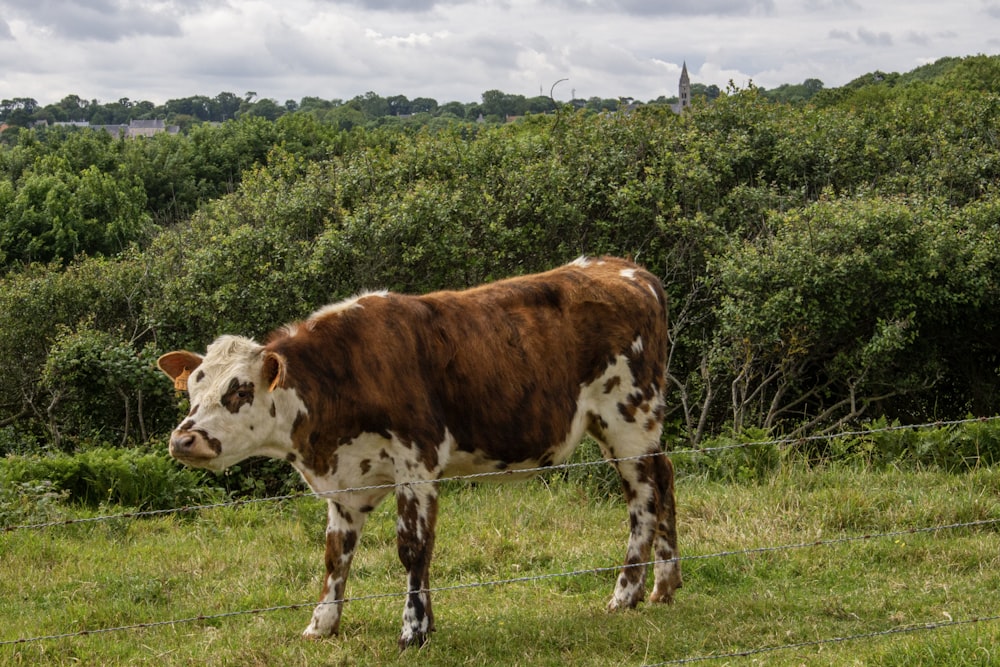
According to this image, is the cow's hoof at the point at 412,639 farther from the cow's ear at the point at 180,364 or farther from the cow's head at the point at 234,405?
the cow's ear at the point at 180,364

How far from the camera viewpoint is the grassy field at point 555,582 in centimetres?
612

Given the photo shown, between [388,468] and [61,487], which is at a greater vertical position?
[388,468]

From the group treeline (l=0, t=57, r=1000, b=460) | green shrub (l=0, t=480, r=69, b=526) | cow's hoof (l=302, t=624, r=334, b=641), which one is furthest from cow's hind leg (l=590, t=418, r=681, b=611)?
treeline (l=0, t=57, r=1000, b=460)

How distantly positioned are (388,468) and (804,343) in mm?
7407

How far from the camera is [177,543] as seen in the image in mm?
8688

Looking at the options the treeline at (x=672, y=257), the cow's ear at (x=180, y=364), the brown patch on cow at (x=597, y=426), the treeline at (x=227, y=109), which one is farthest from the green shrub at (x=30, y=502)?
the treeline at (x=227, y=109)

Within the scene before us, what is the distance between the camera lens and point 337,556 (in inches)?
258

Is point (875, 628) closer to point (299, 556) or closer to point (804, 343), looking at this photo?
point (299, 556)

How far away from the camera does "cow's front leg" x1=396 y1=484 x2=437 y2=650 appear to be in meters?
6.27

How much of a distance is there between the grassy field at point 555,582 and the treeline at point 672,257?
140 inches

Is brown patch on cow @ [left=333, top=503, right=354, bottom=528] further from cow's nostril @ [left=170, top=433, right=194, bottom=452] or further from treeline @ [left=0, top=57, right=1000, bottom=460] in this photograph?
treeline @ [left=0, top=57, right=1000, bottom=460]

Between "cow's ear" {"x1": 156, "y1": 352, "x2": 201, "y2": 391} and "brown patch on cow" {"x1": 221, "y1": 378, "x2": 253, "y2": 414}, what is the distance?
38 centimetres

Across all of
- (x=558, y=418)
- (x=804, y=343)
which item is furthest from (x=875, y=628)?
(x=804, y=343)

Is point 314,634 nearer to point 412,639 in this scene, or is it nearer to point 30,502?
point 412,639
